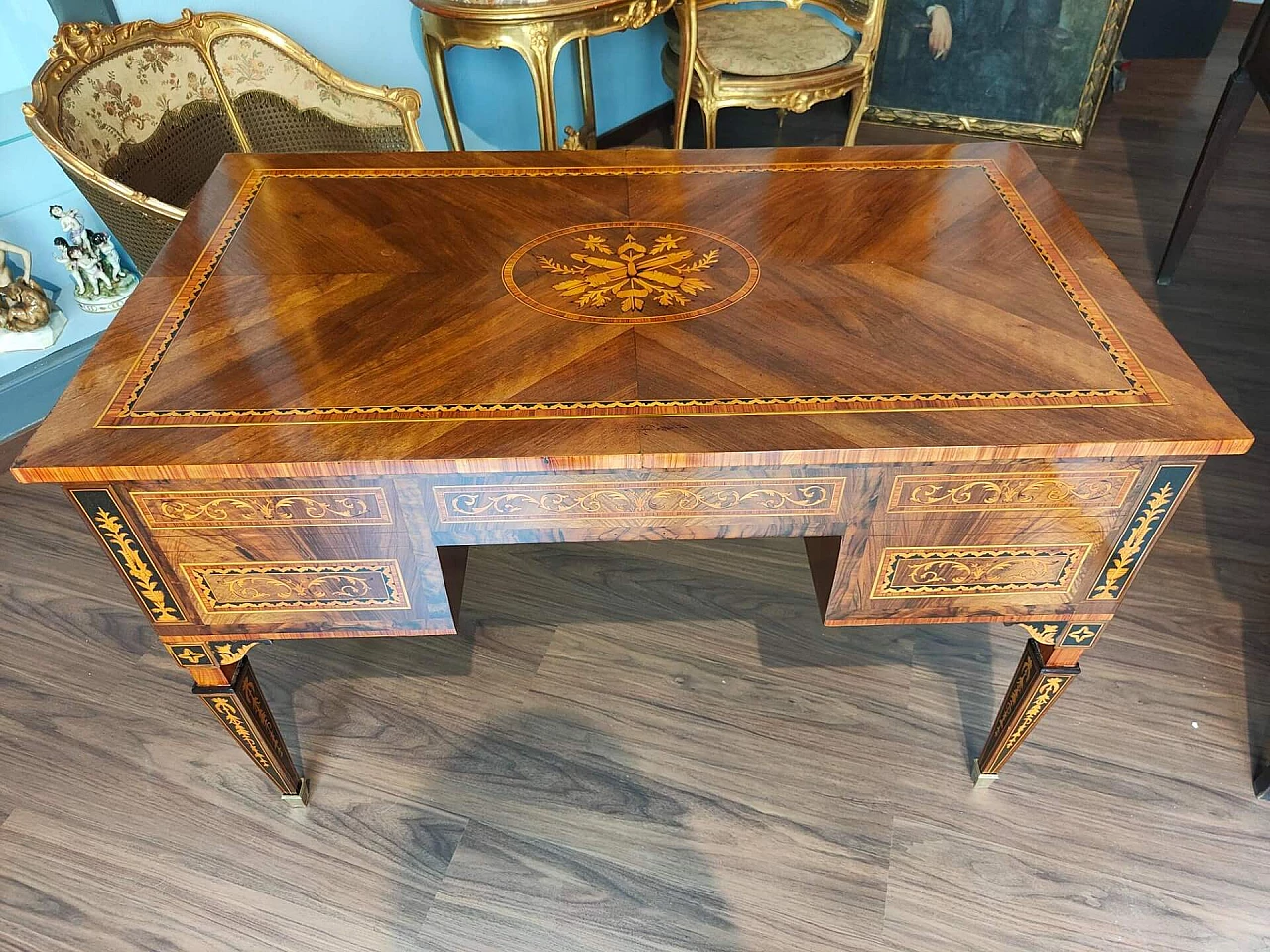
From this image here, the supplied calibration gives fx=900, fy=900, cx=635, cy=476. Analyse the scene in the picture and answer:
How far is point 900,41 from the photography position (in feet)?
10.2

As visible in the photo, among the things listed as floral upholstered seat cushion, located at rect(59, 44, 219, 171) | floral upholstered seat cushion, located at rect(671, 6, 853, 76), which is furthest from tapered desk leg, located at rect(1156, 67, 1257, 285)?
floral upholstered seat cushion, located at rect(59, 44, 219, 171)

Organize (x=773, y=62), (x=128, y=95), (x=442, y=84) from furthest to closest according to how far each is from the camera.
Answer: (x=773, y=62)
(x=442, y=84)
(x=128, y=95)

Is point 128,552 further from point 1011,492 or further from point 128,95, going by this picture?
point 128,95

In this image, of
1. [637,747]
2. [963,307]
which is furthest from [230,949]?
[963,307]

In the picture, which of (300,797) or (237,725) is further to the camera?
(300,797)

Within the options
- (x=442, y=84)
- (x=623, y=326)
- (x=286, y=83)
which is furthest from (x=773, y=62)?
(x=623, y=326)

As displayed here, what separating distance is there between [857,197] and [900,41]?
2158mm

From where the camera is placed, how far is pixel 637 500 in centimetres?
95

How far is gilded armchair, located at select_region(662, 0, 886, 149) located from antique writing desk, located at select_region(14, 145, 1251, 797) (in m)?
1.35

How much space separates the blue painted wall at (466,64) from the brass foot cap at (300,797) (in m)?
1.57

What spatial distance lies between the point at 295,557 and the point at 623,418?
40 centimetres

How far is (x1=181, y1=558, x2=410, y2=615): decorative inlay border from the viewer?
100 cm

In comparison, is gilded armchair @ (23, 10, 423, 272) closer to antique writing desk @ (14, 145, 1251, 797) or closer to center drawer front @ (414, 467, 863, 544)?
antique writing desk @ (14, 145, 1251, 797)

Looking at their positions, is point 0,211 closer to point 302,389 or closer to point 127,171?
point 127,171
